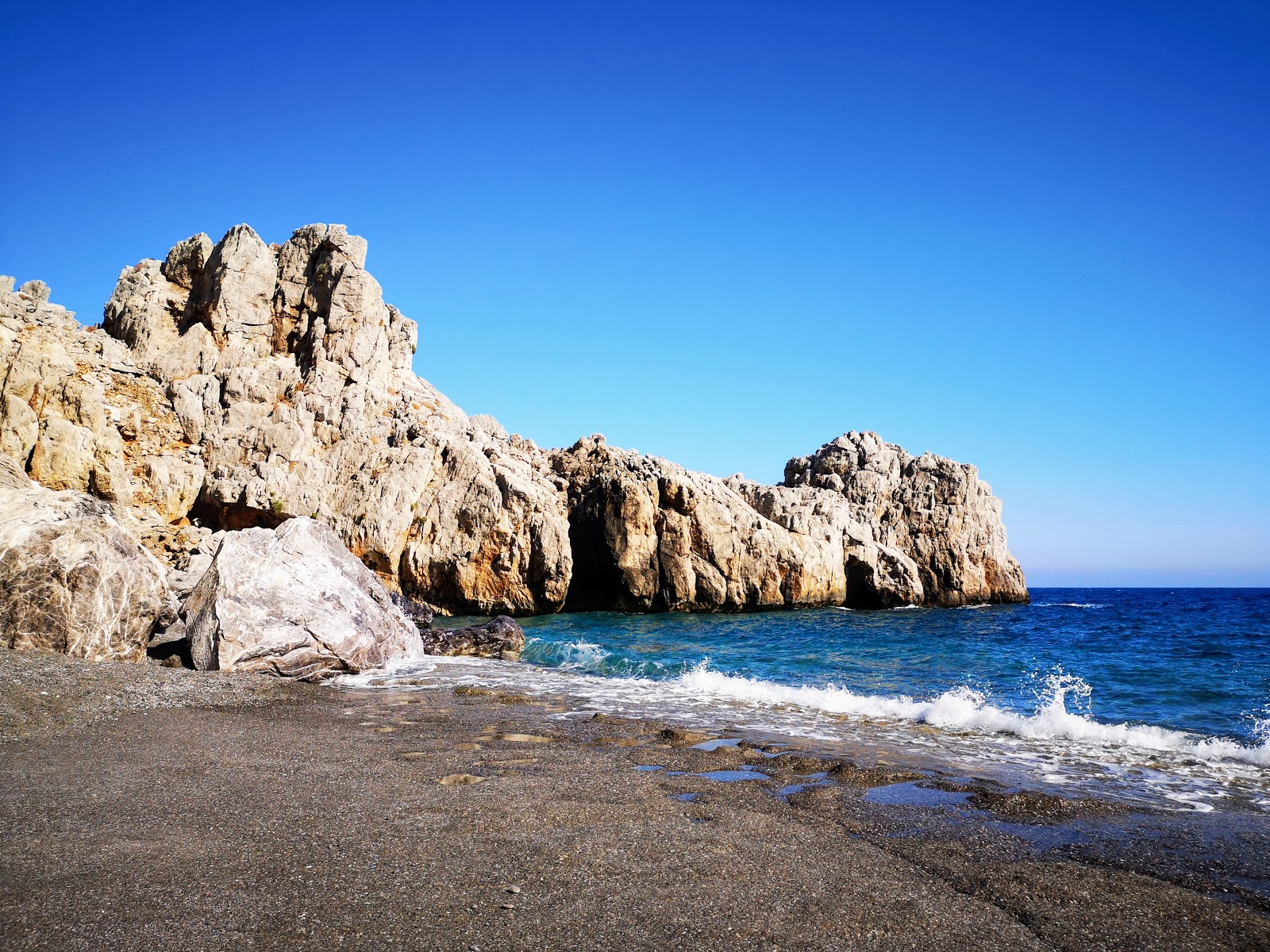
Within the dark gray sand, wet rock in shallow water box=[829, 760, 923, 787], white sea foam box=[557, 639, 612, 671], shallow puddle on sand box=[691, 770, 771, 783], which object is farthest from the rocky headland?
wet rock in shallow water box=[829, 760, 923, 787]

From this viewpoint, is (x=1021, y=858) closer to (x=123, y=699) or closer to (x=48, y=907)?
(x=48, y=907)

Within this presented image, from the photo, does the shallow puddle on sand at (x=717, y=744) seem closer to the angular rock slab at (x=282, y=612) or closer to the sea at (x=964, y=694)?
the sea at (x=964, y=694)

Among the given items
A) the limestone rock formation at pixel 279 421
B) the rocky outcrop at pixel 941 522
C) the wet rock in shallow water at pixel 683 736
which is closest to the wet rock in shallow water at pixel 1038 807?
the wet rock in shallow water at pixel 683 736

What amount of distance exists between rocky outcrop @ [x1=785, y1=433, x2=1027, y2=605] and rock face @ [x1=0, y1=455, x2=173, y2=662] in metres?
44.9

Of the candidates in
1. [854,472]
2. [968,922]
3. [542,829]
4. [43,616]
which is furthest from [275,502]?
[854,472]

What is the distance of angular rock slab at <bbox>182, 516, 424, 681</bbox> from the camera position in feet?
41.9

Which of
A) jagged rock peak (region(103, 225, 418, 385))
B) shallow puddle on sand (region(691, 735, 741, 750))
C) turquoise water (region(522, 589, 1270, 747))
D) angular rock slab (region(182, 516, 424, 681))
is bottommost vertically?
turquoise water (region(522, 589, 1270, 747))

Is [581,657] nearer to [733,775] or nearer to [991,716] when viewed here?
[991,716]

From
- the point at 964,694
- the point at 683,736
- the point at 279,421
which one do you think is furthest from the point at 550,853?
the point at 279,421

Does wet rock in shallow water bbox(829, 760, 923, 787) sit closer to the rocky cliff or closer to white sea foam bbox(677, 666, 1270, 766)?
white sea foam bbox(677, 666, 1270, 766)

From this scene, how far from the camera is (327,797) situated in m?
5.93

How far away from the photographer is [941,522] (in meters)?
51.6

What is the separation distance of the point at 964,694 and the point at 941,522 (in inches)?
1623

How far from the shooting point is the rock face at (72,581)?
11.6m
